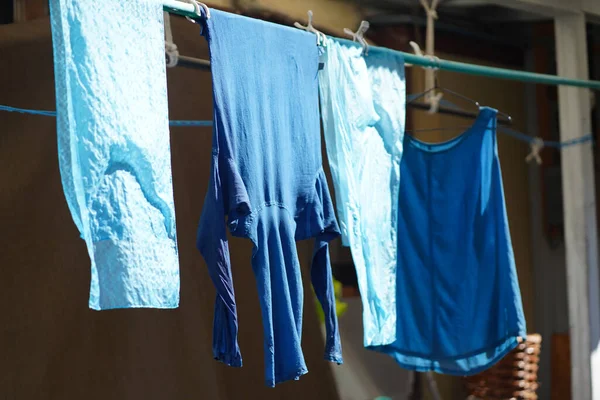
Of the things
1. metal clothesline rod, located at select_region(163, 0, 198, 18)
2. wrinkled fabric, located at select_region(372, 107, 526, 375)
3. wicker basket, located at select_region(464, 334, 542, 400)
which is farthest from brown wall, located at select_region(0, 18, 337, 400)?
wicker basket, located at select_region(464, 334, 542, 400)

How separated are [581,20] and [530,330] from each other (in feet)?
6.38

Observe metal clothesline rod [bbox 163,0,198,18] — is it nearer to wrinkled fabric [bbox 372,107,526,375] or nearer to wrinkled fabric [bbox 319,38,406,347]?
wrinkled fabric [bbox 319,38,406,347]

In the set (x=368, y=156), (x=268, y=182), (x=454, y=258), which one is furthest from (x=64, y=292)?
(x=454, y=258)

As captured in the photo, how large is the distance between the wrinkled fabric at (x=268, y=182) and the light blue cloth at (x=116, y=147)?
154 mm

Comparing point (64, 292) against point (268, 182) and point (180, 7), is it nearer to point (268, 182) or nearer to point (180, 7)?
point (268, 182)

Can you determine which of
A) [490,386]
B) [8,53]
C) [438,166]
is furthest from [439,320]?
[8,53]

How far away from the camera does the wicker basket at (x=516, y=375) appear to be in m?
3.51

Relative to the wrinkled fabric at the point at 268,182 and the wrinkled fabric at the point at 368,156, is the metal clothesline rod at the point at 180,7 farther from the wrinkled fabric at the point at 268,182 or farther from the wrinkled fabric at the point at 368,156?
the wrinkled fabric at the point at 368,156

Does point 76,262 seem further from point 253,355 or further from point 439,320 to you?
point 439,320

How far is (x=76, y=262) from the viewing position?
2.51m

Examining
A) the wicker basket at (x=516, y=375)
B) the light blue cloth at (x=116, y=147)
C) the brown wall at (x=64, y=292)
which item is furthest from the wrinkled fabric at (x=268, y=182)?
the wicker basket at (x=516, y=375)

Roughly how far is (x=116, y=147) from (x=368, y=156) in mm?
957

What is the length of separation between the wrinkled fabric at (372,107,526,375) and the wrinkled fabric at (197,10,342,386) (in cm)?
87

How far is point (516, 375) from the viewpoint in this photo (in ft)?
11.5
